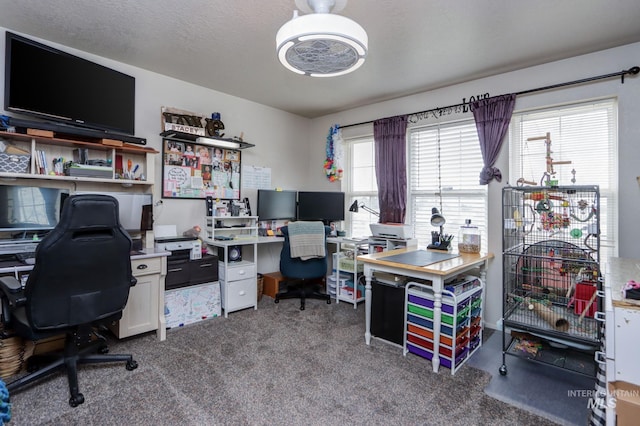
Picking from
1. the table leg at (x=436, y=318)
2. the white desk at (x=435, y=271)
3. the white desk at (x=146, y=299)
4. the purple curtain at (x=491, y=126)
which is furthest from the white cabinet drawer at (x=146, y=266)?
the purple curtain at (x=491, y=126)

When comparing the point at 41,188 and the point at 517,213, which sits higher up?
the point at 41,188

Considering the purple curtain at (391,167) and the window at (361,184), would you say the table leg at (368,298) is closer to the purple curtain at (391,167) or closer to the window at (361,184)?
the purple curtain at (391,167)

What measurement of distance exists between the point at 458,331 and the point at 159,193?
2.99 meters

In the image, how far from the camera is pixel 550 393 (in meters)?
2.00

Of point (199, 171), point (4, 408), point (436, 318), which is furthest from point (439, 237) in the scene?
point (4, 408)

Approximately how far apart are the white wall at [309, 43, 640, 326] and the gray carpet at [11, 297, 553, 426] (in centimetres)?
142

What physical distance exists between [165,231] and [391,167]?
2561mm

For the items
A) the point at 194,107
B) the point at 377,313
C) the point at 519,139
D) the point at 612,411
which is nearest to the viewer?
the point at 612,411

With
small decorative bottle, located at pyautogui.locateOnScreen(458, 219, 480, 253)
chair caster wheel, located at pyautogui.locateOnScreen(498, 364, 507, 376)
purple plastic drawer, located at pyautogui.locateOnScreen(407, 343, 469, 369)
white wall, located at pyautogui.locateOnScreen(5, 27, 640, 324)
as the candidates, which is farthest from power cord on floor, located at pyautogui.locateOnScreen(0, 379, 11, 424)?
small decorative bottle, located at pyautogui.locateOnScreen(458, 219, 480, 253)

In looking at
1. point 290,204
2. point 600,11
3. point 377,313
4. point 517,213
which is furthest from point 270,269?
point 600,11

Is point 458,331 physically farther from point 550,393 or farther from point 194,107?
point 194,107

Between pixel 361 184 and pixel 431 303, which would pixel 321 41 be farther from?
pixel 361 184

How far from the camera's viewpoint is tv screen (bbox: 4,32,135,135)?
230 centimetres

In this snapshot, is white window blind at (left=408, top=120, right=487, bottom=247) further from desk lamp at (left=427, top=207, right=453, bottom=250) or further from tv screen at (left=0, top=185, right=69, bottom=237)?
tv screen at (left=0, top=185, right=69, bottom=237)
